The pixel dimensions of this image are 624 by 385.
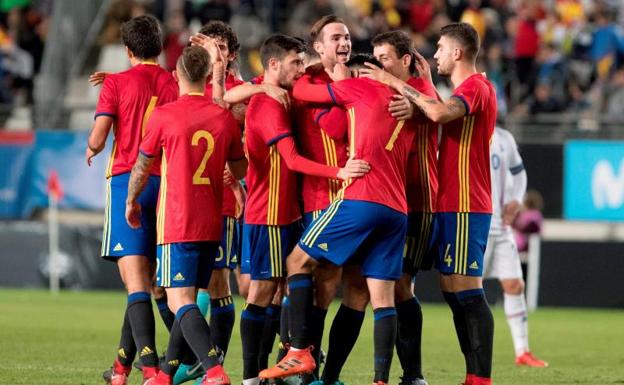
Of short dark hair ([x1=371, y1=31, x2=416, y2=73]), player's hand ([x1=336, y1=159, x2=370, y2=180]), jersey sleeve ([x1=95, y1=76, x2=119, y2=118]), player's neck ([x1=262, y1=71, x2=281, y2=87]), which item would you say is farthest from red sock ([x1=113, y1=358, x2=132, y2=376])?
short dark hair ([x1=371, y1=31, x2=416, y2=73])

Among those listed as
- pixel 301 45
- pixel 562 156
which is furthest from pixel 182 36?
pixel 301 45

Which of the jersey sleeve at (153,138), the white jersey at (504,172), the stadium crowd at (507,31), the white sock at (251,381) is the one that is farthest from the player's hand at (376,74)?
the stadium crowd at (507,31)

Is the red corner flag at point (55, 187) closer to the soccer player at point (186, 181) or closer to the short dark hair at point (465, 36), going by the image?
the soccer player at point (186, 181)

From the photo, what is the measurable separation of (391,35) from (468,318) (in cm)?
206

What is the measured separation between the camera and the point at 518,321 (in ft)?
44.2

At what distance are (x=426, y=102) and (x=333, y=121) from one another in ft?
2.22

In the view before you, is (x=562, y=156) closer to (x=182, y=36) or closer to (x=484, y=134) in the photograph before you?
(x=182, y=36)

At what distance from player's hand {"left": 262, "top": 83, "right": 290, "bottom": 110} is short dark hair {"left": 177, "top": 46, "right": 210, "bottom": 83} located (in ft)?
1.46

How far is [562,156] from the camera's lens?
20875 mm

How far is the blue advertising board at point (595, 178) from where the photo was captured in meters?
20.6

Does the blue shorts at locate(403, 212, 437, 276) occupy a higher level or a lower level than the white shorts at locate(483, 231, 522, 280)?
higher

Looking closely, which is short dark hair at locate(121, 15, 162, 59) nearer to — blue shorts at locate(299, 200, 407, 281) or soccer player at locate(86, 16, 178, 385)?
soccer player at locate(86, 16, 178, 385)

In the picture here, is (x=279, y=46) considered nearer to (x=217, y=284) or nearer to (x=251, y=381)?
(x=217, y=284)

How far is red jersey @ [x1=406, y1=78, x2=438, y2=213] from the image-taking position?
9.95 m
